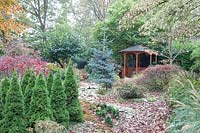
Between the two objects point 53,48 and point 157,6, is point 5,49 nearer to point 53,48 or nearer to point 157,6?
point 53,48

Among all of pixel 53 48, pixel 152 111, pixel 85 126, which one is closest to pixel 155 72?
pixel 152 111

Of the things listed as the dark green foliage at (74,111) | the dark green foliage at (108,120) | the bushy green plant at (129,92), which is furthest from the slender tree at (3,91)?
the bushy green plant at (129,92)

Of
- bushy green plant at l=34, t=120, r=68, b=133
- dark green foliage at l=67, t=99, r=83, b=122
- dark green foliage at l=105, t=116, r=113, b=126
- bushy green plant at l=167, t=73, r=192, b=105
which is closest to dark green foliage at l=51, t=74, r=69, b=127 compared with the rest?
dark green foliage at l=67, t=99, r=83, b=122

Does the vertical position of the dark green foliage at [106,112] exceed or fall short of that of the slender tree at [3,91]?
it falls short

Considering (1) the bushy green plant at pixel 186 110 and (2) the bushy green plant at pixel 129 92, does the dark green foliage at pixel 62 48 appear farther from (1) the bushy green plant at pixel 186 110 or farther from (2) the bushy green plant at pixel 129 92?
(1) the bushy green plant at pixel 186 110

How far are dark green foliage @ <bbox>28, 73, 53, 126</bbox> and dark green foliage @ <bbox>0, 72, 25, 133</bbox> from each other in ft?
0.67

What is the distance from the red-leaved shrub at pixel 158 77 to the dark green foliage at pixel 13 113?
7.38 metres

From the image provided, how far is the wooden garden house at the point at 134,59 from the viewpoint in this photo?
64.8 feet

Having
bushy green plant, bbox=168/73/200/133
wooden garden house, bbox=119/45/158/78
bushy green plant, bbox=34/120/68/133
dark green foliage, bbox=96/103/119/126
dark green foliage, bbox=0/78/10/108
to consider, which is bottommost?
dark green foliage, bbox=96/103/119/126

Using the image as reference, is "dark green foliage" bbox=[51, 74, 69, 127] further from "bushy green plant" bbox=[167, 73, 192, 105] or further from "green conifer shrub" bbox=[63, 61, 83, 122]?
"bushy green plant" bbox=[167, 73, 192, 105]

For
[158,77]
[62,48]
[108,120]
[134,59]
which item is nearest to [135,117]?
[108,120]

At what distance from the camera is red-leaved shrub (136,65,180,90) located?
12.3m

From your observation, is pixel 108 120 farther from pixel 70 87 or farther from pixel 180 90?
pixel 180 90

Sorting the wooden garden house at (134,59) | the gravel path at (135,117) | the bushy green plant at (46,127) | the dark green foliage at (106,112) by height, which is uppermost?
the wooden garden house at (134,59)
